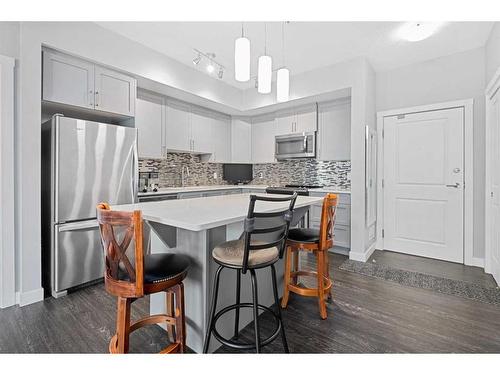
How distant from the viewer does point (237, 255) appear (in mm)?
1496

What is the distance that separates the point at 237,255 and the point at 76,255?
187cm

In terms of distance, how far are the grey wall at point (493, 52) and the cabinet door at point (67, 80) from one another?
4060mm

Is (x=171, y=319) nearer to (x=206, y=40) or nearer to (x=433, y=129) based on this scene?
(x=206, y=40)

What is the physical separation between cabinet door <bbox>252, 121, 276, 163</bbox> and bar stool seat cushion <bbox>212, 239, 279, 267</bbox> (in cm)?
329

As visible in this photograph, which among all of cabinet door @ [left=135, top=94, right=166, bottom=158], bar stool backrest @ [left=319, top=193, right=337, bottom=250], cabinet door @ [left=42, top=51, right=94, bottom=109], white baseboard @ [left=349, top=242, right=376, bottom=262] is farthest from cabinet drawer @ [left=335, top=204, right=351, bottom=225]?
cabinet door @ [left=42, top=51, right=94, bottom=109]

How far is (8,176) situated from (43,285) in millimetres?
1080

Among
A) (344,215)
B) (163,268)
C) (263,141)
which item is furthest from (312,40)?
(163,268)

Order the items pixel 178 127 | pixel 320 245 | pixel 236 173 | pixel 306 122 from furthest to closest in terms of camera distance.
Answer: pixel 236 173 → pixel 306 122 → pixel 178 127 → pixel 320 245

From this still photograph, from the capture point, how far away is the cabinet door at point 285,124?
444cm

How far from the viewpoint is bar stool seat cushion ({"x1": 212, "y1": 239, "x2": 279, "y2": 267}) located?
1435 millimetres

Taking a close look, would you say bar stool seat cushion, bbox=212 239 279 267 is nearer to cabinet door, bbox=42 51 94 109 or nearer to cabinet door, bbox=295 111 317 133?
cabinet door, bbox=42 51 94 109

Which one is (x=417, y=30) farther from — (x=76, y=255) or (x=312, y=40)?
(x=76, y=255)

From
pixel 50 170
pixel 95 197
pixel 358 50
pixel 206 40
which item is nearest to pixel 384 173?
pixel 358 50

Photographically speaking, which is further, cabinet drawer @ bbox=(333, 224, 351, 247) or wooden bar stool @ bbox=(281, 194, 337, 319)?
cabinet drawer @ bbox=(333, 224, 351, 247)
